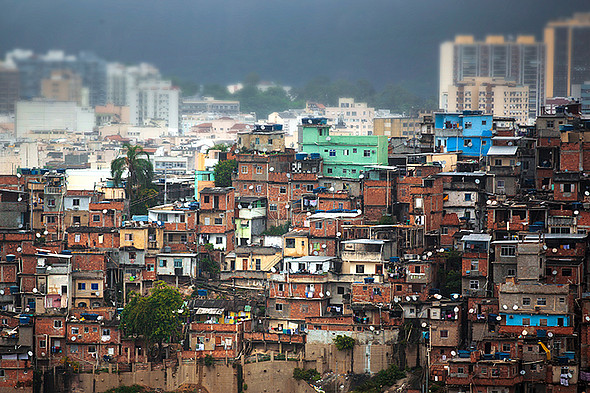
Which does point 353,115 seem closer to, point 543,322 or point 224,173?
point 224,173

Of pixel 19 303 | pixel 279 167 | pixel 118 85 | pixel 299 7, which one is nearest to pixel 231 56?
pixel 299 7

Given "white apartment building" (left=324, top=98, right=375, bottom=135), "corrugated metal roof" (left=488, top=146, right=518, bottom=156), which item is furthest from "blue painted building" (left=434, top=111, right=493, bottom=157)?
"white apartment building" (left=324, top=98, right=375, bottom=135)

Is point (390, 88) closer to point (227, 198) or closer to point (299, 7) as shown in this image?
point (299, 7)

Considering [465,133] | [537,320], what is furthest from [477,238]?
[465,133]

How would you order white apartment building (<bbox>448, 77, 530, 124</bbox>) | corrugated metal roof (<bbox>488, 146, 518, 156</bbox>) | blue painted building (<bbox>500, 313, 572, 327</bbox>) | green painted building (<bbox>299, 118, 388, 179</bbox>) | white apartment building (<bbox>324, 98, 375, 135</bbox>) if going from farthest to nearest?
white apartment building (<bbox>324, 98, 375, 135</bbox>), white apartment building (<bbox>448, 77, 530, 124</bbox>), green painted building (<bbox>299, 118, 388, 179</bbox>), corrugated metal roof (<bbox>488, 146, 518, 156</bbox>), blue painted building (<bbox>500, 313, 572, 327</bbox>)

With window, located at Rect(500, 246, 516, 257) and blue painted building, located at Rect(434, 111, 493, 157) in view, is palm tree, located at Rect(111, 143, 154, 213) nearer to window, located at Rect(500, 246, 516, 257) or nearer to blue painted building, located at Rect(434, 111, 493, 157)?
blue painted building, located at Rect(434, 111, 493, 157)

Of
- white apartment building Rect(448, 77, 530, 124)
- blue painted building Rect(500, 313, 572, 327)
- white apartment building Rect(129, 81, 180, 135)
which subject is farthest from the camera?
white apartment building Rect(129, 81, 180, 135)

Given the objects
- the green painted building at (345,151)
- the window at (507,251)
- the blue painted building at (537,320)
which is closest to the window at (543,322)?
the blue painted building at (537,320)
